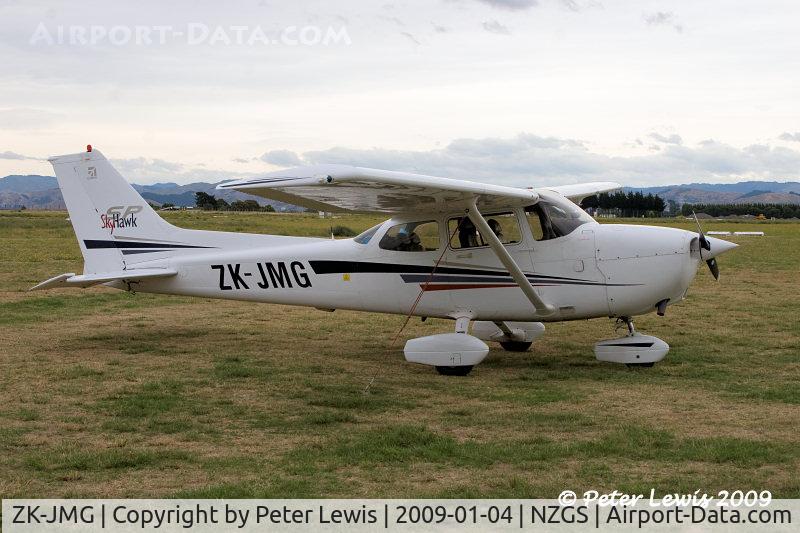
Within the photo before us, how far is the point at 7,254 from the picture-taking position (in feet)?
101

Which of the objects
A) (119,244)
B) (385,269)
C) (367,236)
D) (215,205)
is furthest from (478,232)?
(215,205)

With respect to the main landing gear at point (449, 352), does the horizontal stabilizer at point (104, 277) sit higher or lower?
higher

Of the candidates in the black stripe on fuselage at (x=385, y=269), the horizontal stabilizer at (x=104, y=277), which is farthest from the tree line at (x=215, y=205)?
the black stripe on fuselage at (x=385, y=269)

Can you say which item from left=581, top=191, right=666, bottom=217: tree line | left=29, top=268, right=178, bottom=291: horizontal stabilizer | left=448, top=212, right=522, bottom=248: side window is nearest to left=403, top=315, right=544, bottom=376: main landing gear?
left=448, top=212, right=522, bottom=248: side window

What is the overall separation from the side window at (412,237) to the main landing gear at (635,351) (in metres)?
2.43

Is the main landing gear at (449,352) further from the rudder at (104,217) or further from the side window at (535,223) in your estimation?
the rudder at (104,217)

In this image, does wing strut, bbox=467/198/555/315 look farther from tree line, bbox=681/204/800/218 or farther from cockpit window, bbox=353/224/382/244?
tree line, bbox=681/204/800/218

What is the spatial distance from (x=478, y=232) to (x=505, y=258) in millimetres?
742

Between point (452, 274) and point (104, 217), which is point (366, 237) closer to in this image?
point (452, 274)

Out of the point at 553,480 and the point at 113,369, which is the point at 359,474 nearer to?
the point at 553,480

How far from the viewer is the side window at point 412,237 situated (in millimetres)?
10789

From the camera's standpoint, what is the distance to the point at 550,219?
10469 millimetres

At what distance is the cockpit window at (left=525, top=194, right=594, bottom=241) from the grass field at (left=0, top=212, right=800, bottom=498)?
163 centimetres

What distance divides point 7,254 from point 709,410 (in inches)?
1113
